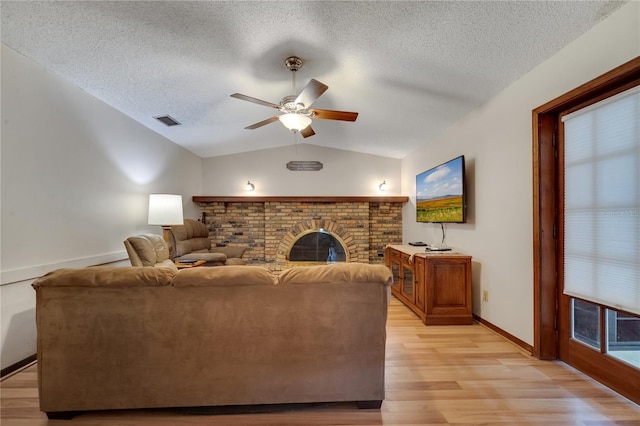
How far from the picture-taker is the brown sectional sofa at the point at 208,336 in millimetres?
1526

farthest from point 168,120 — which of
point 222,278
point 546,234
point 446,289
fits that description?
point 546,234

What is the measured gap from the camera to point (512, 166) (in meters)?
2.53

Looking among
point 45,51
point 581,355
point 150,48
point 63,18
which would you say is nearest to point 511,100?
point 581,355

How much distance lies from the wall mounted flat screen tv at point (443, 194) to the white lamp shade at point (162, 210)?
3.18m

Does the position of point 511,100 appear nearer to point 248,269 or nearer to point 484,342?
point 484,342

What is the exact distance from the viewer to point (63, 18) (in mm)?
1824

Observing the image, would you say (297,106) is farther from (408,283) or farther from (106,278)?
(408,283)

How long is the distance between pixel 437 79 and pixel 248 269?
2294 mm

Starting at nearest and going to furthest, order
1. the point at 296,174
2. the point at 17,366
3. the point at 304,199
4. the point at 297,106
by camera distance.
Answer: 1. the point at 17,366
2. the point at 297,106
3. the point at 304,199
4. the point at 296,174

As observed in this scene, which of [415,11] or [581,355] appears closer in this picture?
[415,11]

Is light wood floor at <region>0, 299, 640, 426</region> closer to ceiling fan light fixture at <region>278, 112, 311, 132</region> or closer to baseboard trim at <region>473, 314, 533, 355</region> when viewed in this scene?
baseboard trim at <region>473, 314, 533, 355</region>

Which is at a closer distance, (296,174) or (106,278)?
(106,278)

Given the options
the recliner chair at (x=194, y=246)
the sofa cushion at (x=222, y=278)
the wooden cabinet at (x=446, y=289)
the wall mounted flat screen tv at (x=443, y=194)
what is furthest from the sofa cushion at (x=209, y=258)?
the wall mounted flat screen tv at (x=443, y=194)

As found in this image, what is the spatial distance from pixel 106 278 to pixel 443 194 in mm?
3349
